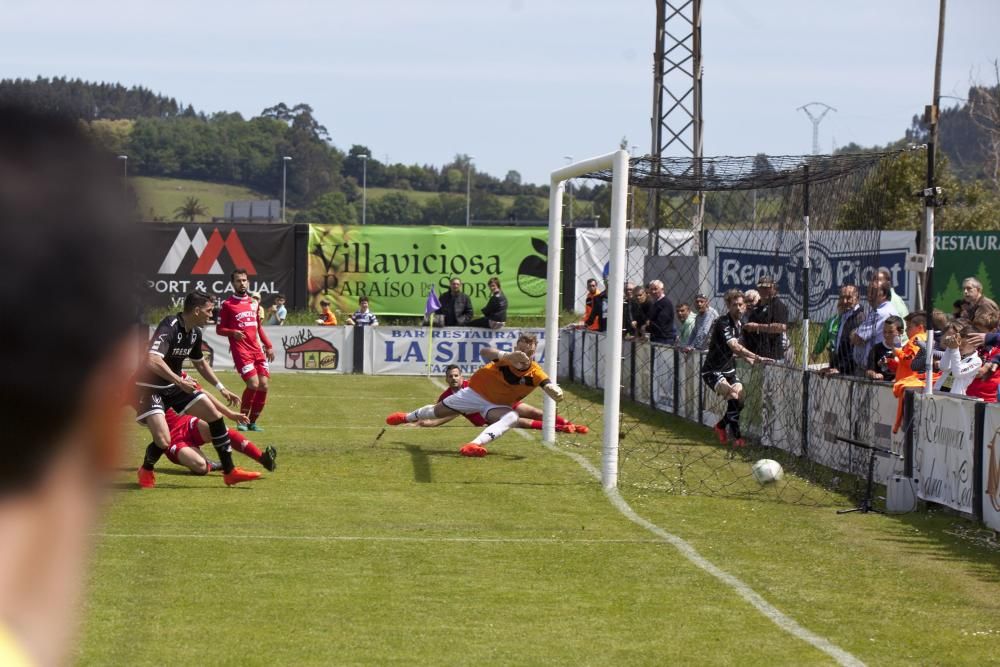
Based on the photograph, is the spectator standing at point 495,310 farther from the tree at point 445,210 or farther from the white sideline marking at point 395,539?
the tree at point 445,210

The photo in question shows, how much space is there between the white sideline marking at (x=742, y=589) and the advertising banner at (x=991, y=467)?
2519 mm

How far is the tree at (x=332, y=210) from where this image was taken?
375 ft

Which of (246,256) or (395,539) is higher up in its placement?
(246,256)

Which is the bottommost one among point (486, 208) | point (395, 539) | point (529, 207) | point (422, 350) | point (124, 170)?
point (422, 350)

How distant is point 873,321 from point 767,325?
303 cm

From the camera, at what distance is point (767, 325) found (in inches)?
725

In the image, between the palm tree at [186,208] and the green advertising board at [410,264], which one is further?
the green advertising board at [410,264]

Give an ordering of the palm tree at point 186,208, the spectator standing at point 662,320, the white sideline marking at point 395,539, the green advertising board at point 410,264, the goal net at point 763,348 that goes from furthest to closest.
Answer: the green advertising board at point 410,264 < the spectator standing at point 662,320 < the goal net at point 763,348 < the white sideline marking at point 395,539 < the palm tree at point 186,208

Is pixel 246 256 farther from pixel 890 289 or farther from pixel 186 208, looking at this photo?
pixel 186 208

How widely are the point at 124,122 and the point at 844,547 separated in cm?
995

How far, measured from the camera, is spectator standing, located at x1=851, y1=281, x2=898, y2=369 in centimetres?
1517

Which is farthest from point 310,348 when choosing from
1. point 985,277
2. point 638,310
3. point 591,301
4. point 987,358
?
point 987,358

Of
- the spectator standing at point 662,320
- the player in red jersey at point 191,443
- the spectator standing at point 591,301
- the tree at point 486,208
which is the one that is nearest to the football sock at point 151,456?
the player in red jersey at point 191,443

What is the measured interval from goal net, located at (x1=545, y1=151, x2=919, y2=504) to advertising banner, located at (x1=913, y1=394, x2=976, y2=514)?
0.42 meters
